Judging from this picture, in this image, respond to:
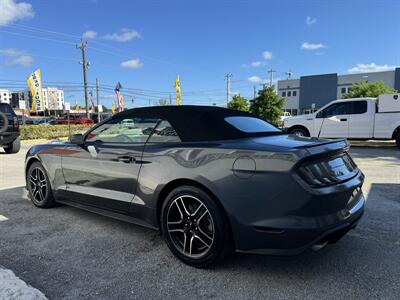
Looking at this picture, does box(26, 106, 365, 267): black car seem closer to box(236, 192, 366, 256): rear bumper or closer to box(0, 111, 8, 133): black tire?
box(236, 192, 366, 256): rear bumper

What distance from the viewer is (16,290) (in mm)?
2387

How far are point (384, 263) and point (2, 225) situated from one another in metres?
4.28

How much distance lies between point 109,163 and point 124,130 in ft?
1.55

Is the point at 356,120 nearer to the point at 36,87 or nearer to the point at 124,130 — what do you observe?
the point at 124,130

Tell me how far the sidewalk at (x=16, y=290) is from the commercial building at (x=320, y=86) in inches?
2251

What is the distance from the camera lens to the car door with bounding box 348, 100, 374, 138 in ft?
37.7

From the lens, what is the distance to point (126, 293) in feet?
8.09

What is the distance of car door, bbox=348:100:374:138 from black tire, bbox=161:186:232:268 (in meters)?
10.6

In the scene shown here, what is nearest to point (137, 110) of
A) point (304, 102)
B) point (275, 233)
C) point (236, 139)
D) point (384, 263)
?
point (236, 139)

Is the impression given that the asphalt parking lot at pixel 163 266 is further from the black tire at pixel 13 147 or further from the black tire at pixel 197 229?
the black tire at pixel 13 147

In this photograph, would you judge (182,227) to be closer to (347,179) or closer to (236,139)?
(236,139)

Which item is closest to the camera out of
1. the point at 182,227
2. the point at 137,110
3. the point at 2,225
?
the point at 182,227

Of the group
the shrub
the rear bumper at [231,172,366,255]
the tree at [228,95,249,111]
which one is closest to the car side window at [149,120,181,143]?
the rear bumper at [231,172,366,255]

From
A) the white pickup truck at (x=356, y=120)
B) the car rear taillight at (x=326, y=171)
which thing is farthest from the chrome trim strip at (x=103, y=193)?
the white pickup truck at (x=356, y=120)
